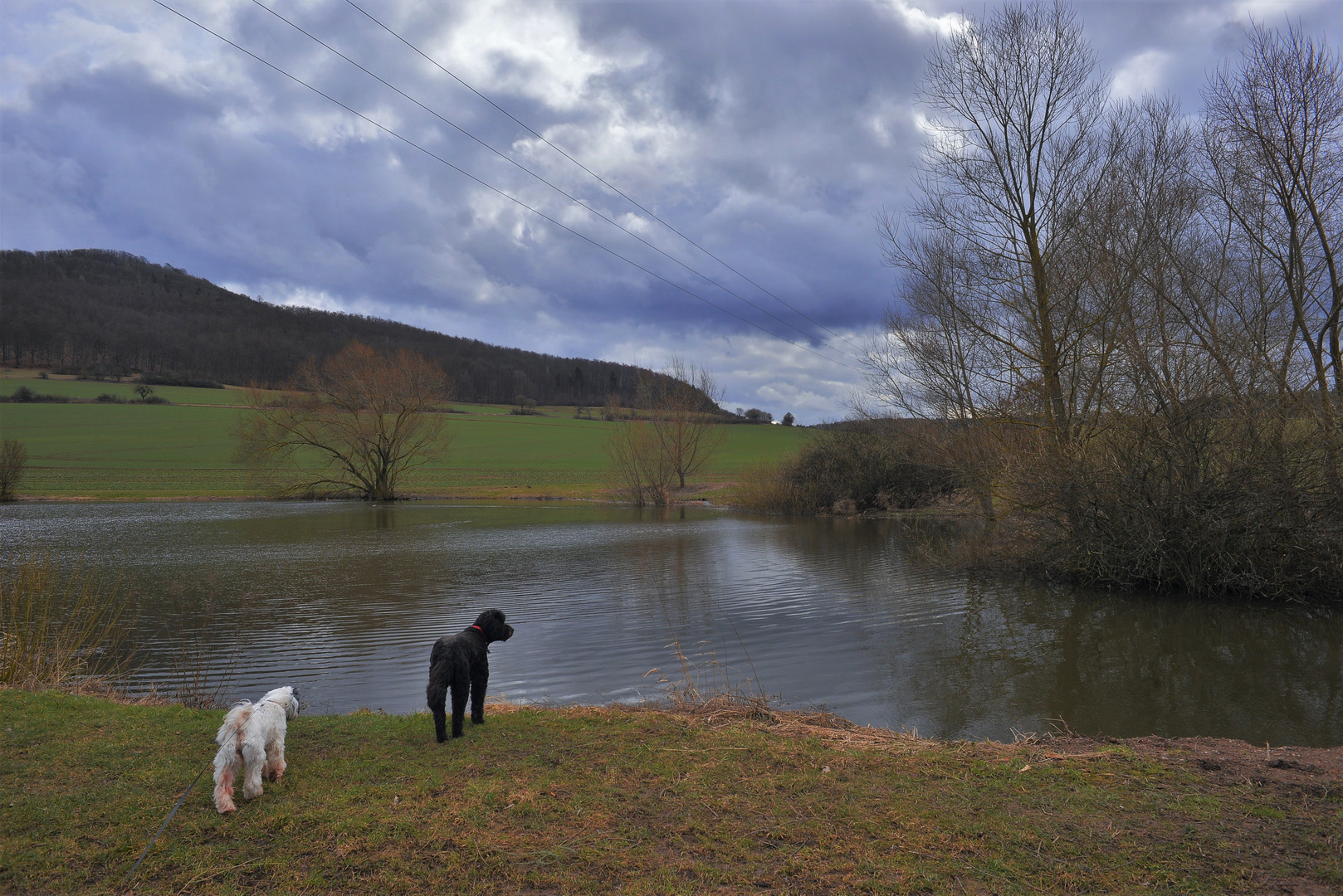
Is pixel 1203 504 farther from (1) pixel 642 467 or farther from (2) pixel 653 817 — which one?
(1) pixel 642 467

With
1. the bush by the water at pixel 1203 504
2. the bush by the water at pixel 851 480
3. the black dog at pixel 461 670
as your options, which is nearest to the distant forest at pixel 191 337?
the bush by the water at pixel 851 480

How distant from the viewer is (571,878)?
11.0 feet

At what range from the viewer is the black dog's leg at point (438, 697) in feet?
17.1

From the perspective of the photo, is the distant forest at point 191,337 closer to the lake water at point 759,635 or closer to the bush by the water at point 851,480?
the bush by the water at point 851,480

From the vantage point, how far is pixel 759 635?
36.3ft

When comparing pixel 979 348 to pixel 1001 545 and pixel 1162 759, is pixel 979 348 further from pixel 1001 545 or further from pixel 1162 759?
pixel 1162 759

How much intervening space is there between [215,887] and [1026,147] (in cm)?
1825

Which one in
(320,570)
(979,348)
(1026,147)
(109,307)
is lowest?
(320,570)

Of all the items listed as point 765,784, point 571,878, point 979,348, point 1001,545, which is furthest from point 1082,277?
point 571,878

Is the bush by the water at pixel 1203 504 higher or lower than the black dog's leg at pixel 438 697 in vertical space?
higher

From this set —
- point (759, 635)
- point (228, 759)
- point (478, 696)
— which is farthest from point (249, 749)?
point (759, 635)

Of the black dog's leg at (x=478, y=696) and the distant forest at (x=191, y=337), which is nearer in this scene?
the black dog's leg at (x=478, y=696)

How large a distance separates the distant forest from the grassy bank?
8012cm

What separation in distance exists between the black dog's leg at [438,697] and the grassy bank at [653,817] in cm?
14
